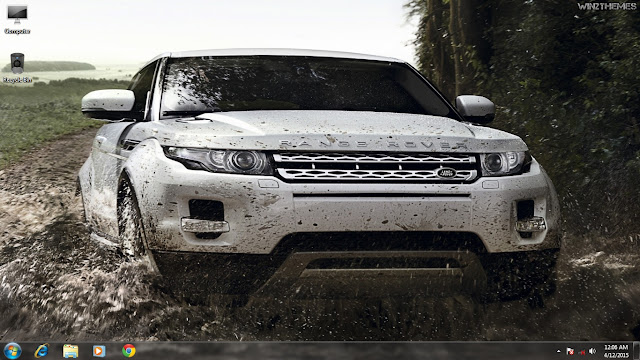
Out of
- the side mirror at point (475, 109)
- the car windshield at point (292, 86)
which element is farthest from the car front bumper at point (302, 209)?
the side mirror at point (475, 109)

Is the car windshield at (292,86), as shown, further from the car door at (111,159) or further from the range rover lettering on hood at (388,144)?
the range rover lettering on hood at (388,144)

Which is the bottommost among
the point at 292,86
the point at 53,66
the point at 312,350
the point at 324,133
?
the point at 312,350

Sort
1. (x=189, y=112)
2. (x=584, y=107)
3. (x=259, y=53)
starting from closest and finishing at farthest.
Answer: (x=189, y=112)
(x=259, y=53)
(x=584, y=107)

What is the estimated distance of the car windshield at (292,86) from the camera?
15.2 feet

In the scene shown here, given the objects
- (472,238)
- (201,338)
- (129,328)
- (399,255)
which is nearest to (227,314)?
(201,338)

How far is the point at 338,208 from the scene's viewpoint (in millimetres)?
3514

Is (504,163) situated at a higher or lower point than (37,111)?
lower

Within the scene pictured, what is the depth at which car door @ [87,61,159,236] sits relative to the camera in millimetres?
4527

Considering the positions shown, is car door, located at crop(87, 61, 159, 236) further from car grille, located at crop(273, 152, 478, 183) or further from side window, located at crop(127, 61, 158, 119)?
car grille, located at crop(273, 152, 478, 183)

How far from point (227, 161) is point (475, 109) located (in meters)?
1.82

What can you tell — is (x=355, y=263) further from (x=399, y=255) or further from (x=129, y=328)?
(x=129, y=328)

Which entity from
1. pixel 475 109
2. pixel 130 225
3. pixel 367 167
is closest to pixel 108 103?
pixel 130 225

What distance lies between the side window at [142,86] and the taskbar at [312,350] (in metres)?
1.55

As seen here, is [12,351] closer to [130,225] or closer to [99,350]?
[99,350]
